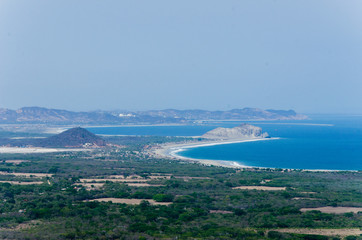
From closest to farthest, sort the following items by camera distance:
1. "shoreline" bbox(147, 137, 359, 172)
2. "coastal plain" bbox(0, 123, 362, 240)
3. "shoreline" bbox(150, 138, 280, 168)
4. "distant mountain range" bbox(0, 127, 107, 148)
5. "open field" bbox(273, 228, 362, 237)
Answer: "open field" bbox(273, 228, 362, 237) < "coastal plain" bbox(0, 123, 362, 240) < "shoreline" bbox(147, 137, 359, 172) < "shoreline" bbox(150, 138, 280, 168) < "distant mountain range" bbox(0, 127, 107, 148)

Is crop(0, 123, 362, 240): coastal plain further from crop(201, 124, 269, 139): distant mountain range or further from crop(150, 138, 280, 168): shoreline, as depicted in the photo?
crop(201, 124, 269, 139): distant mountain range

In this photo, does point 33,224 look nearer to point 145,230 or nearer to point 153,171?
point 145,230

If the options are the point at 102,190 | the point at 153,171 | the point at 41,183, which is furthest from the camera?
the point at 153,171

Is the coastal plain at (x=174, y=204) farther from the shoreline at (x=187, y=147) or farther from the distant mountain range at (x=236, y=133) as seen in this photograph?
the distant mountain range at (x=236, y=133)

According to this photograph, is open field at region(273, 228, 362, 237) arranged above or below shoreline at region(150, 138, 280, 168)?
above

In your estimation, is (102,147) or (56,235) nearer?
(56,235)

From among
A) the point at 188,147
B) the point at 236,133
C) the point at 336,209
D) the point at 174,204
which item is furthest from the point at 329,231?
the point at 236,133

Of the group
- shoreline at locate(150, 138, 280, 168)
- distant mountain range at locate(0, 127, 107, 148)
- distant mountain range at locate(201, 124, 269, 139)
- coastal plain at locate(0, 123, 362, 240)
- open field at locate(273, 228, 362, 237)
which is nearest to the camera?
open field at locate(273, 228, 362, 237)

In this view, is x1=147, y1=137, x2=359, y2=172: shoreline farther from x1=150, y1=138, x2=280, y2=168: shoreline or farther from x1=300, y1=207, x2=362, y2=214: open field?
x1=300, y1=207, x2=362, y2=214: open field

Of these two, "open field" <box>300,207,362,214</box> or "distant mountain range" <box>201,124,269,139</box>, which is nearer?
"open field" <box>300,207,362,214</box>

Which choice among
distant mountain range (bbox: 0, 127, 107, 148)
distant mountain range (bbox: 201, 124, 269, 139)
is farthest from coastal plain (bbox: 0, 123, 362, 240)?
distant mountain range (bbox: 201, 124, 269, 139)

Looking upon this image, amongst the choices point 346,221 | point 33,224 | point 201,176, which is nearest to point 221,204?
point 346,221
